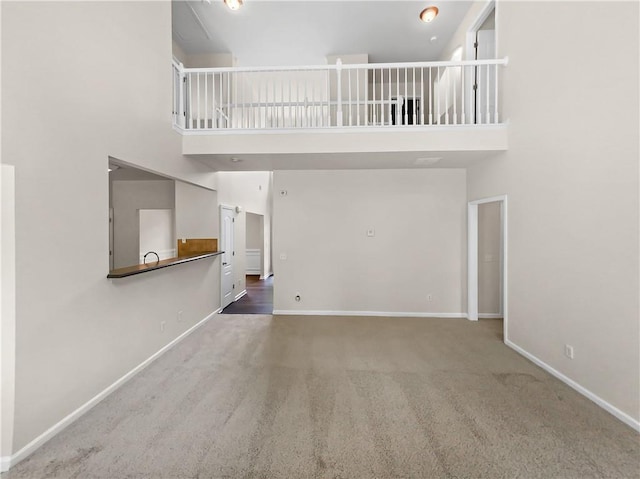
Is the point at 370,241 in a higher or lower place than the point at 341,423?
higher

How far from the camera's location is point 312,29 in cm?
493

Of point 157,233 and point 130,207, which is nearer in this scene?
point 130,207

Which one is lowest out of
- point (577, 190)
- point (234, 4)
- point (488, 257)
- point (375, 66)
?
point (488, 257)

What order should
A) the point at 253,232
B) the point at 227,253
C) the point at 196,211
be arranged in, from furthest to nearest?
the point at 253,232, the point at 227,253, the point at 196,211

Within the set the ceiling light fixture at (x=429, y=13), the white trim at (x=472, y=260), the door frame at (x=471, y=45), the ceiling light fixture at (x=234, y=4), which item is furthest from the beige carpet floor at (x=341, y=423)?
the ceiling light fixture at (x=429, y=13)

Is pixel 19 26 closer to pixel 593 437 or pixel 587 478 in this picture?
pixel 587 478

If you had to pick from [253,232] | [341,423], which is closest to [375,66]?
[341,423]

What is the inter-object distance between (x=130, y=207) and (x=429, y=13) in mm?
5858

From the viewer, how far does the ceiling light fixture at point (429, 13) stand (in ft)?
14.5

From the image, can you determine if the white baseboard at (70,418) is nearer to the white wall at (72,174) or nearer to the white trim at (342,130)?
the white wall at (72,174)

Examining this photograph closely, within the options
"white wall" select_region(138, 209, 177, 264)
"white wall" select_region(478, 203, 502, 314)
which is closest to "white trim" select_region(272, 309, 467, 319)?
"white wall" select_region(478, 203, 502, 314)

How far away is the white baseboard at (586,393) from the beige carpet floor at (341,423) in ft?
0.17

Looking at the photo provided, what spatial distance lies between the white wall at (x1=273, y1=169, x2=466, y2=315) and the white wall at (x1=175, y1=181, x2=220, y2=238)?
116cm

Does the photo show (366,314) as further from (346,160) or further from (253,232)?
(253,232)
